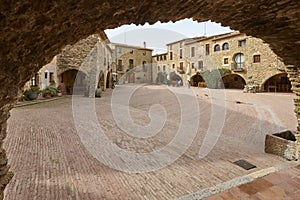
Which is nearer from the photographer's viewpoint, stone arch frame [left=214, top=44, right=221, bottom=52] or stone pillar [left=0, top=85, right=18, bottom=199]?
stone pillar [left=0, top=85, right=18, bottom=199]

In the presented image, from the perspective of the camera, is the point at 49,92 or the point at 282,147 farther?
the point at 49,92

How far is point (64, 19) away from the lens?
1418 mm

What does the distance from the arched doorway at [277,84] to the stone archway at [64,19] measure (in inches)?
827

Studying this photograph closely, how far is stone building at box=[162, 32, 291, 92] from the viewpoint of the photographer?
65.8ft

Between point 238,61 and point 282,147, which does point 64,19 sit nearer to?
point 282,147

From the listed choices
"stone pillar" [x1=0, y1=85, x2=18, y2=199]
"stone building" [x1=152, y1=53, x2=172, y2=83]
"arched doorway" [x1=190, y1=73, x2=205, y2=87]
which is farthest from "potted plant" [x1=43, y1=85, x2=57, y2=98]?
"stone building" [x1=152, y1=53, x2=172, y2=83]

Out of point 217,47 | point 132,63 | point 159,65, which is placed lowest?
point 159,65

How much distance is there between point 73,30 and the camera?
163 centimetres

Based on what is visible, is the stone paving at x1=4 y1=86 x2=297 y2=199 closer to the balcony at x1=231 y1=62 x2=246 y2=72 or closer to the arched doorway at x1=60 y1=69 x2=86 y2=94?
the arched doorway at x1=60 y1=69 x2=86 y2=94

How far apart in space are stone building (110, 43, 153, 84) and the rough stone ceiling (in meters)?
32.8

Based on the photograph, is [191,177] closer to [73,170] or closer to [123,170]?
[123,170]

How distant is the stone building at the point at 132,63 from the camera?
35.6 metres

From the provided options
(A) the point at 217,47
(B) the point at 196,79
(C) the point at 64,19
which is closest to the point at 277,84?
(A) the point at 217,47

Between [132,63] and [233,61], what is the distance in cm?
1923
